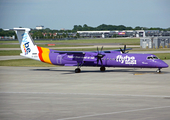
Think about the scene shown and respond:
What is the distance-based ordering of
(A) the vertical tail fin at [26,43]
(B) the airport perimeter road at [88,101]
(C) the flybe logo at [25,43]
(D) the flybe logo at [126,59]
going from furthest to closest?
(C) the flybe logo at [25,43] < (A) the vertical tail fin at [26,43] < (D) the flybe logo at [126,59] < (B) the airport perimeter road at [88,101]

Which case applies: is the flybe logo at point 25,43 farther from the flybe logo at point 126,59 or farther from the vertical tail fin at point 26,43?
the flybe logo at point 126,59

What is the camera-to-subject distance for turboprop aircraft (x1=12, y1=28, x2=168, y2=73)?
111 ft

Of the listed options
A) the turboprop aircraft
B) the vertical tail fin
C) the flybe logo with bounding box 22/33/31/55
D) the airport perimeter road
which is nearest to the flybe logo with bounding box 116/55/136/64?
the turboprop aircraft

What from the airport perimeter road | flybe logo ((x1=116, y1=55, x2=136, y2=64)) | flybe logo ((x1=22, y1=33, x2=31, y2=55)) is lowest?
the airport perimeter road

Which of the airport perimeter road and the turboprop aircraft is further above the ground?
the turboprop aircraft

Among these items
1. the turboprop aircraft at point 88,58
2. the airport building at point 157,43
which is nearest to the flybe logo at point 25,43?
the turboprop aircraft at point 88,58

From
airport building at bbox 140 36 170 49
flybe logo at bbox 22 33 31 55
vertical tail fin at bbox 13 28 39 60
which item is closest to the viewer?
vertical tail fin at bbox 13 28 39 60

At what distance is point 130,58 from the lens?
34531 mm

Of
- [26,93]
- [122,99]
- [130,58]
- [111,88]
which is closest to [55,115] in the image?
[122,99]

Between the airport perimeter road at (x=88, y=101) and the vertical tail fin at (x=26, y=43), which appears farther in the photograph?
the vertical tail fin at (x=26, y=43)

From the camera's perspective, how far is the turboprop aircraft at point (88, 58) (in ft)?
111

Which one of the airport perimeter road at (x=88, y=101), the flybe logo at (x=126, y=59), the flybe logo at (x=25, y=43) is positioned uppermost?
the flybe logo at (x=25, y=43)

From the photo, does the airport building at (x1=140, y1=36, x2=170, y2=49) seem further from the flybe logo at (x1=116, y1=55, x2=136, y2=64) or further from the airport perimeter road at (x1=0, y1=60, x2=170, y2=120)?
the airport perimeter road at (x1=0, y1=60, x2=170, y2=120)

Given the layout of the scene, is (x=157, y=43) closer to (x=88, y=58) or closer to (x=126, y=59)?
(x=126, y=59)
